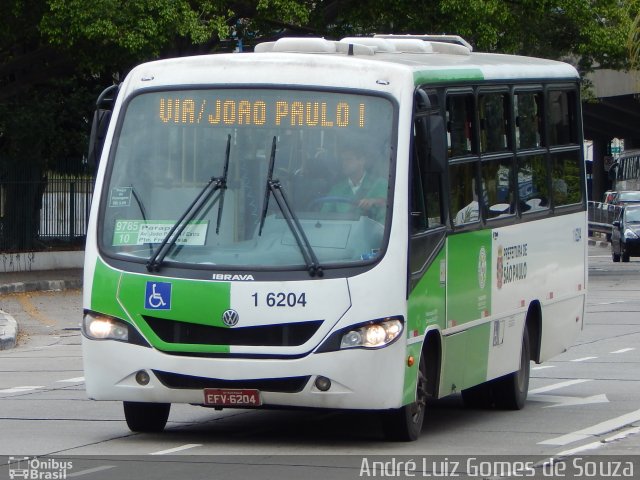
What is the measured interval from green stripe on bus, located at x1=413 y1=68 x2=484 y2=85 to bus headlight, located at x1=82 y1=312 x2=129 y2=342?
103 inches

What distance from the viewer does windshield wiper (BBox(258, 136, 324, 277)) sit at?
32.1ft

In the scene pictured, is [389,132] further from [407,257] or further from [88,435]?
[88,435]

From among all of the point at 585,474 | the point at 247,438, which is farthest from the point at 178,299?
the point at 585,474

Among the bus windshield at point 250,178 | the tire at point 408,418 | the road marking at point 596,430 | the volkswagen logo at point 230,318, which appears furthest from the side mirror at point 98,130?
the road marking at point 596,430

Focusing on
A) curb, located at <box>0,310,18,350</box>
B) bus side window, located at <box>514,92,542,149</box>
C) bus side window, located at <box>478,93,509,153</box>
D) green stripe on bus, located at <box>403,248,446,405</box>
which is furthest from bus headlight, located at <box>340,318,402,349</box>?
curb, located at <box>0,310,18,350</box>

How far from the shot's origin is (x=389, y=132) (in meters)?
10.2

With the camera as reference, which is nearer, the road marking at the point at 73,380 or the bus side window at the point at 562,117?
the bus side window at the point at 562,117

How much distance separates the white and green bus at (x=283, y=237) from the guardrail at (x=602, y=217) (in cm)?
4366

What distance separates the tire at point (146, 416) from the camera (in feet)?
35.6

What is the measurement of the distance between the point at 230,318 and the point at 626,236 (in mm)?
35848

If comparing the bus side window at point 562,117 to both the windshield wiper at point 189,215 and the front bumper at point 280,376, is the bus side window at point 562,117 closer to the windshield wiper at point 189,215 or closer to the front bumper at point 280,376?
the windshield wiper at point 189,215

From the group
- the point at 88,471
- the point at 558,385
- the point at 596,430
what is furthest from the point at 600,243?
the point at 88,471

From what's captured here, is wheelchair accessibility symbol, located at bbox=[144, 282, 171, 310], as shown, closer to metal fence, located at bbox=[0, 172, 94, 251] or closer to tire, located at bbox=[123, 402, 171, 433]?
tire, located at bbox=[123, 402, 171, 433]

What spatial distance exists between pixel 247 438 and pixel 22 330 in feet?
39.9
